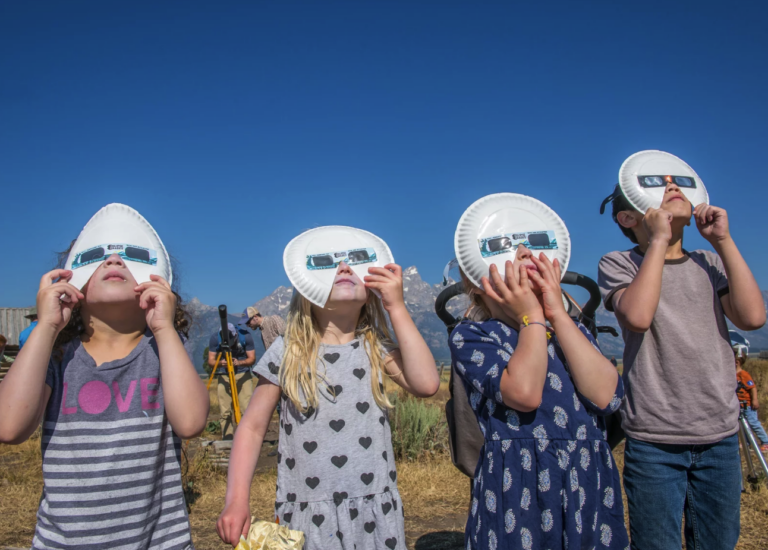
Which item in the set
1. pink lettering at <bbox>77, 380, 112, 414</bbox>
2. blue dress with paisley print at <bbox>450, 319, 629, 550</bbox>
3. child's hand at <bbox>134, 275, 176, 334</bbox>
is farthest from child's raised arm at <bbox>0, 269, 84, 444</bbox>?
blue dress with paisley print at <bbox>450, 319, 629, 550</bbox>

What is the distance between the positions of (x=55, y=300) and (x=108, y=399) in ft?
1.16

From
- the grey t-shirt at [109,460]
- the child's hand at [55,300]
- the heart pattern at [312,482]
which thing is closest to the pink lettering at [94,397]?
the grey t-shirt at [109,460]

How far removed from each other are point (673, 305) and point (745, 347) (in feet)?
14.7

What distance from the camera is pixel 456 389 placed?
7.00 feet

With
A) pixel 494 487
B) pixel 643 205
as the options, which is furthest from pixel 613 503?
pixel 643 205

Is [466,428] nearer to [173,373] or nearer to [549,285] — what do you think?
[549,285]

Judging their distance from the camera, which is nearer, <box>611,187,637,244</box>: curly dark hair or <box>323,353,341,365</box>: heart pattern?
<box>323,353,341,365</box>: heart pattern

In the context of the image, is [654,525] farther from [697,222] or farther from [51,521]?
[51,521]

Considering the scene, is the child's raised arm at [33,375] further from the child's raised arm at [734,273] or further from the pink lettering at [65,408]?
the child's raised arm at [734,273]

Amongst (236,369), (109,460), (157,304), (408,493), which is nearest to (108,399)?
(109,460)

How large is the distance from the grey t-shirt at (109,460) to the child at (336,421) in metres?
0.24

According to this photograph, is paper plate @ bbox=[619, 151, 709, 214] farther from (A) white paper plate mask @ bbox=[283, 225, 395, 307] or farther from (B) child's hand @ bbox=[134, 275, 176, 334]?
(B) child's hand @ bbox=[134, 275, 176, 334]

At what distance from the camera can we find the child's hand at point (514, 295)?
1.75m

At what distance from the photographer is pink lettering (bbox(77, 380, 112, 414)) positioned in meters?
1.83
